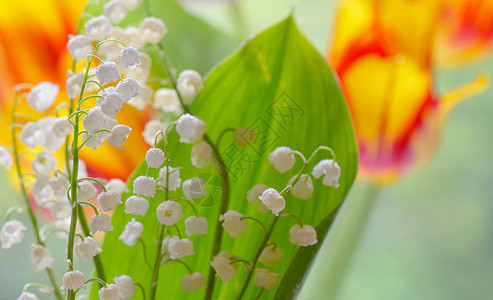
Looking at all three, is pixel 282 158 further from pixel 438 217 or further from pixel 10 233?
pixel 438 217

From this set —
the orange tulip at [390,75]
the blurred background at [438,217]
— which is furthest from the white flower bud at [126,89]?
the blurred background at [438,217]

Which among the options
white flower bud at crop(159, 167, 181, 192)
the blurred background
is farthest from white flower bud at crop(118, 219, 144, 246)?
the blurred background

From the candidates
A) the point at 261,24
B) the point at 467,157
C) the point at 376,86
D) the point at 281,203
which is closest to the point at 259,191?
the point at 281,203

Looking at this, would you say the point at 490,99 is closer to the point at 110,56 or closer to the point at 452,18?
the point at 452,18

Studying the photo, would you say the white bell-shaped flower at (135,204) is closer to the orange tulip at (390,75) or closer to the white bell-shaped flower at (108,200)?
the white bell-shaped flower at (108,200)

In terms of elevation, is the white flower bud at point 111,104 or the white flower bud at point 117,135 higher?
the white flower bud at point 111,104

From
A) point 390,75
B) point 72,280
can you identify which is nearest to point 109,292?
point 72,280
